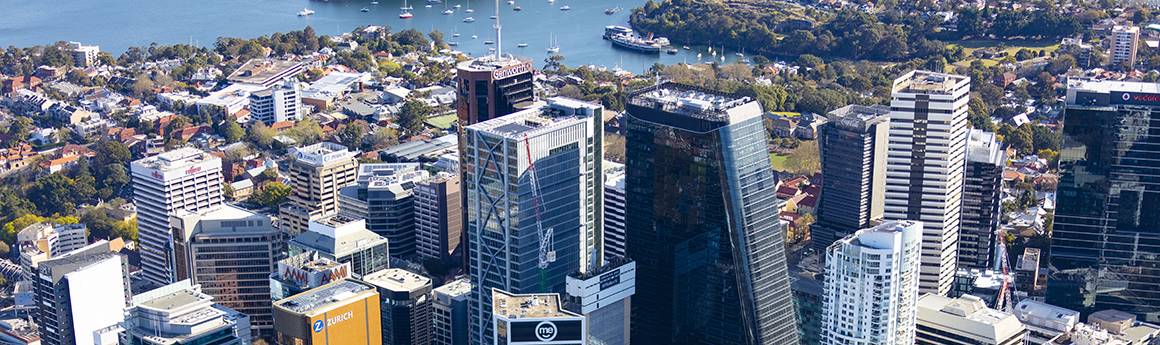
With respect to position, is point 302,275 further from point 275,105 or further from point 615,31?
point 615,31

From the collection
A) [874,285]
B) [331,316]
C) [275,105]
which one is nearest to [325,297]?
[331,316]

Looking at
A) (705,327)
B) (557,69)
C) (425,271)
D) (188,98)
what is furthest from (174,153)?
(557,69)

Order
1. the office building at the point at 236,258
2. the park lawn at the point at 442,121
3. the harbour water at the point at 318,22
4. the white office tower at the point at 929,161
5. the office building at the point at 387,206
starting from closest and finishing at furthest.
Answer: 1. the office building at the point at 236,258
2. the white office tower at the point at 929,161
3. the office building at the point at 387,206
4. the park lawn at the point at 442,121
5. the harbour water at the point at 318,22

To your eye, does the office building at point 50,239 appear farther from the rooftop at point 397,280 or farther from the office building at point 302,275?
the office building at point 302,275

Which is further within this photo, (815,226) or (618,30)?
(618,30)

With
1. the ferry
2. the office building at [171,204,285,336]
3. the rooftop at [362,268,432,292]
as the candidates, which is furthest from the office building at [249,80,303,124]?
the rooftop at [362,268,432,292]

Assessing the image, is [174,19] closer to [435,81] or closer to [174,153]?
[435,81]

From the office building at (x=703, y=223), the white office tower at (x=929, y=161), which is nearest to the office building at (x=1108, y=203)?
the white office tower at (x=929, y=161)
